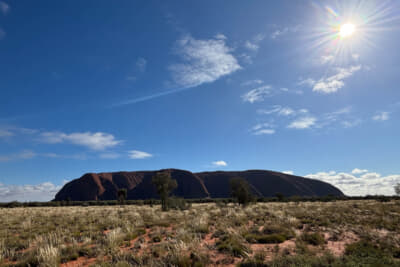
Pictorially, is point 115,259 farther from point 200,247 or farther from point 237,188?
point 237,188

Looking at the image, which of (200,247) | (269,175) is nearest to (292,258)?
(200,247)

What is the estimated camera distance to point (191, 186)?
131750 millimetres

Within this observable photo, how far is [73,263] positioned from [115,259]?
1.79 m

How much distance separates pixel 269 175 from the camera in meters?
146

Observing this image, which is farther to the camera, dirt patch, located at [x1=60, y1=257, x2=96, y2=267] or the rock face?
the rock face

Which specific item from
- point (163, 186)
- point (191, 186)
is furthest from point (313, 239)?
point (191, 186)

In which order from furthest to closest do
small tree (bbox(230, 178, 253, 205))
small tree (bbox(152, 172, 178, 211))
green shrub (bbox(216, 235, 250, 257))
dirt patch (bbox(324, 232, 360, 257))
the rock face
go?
the rock face → small tree (bbox(230, 178, 253, 205)) → small tree (bbox(152, 172, 178, 211)) → dirt patch (bbox(324, 232, 360, 257)) → green shrub (bbox(216, 235, 250, 257))

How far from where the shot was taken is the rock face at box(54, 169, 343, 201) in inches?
4978

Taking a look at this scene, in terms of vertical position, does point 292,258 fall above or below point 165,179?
below

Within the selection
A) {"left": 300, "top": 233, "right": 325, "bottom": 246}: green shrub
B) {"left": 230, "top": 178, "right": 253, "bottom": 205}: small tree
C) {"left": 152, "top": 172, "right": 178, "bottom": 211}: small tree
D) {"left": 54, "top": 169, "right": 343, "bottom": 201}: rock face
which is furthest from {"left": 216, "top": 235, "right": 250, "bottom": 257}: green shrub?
{"left": 54, "top": 169, "right": 343, "bottom": 201}: rock face

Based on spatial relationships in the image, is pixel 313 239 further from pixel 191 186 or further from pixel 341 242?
pixel 191 186

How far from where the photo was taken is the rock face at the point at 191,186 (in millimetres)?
126438

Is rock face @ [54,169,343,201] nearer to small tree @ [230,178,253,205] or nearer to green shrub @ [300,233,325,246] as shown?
small tree @ [230,178,253,205]

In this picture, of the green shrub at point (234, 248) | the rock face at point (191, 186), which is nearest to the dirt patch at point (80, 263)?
the green shrub at point (234, 248)
